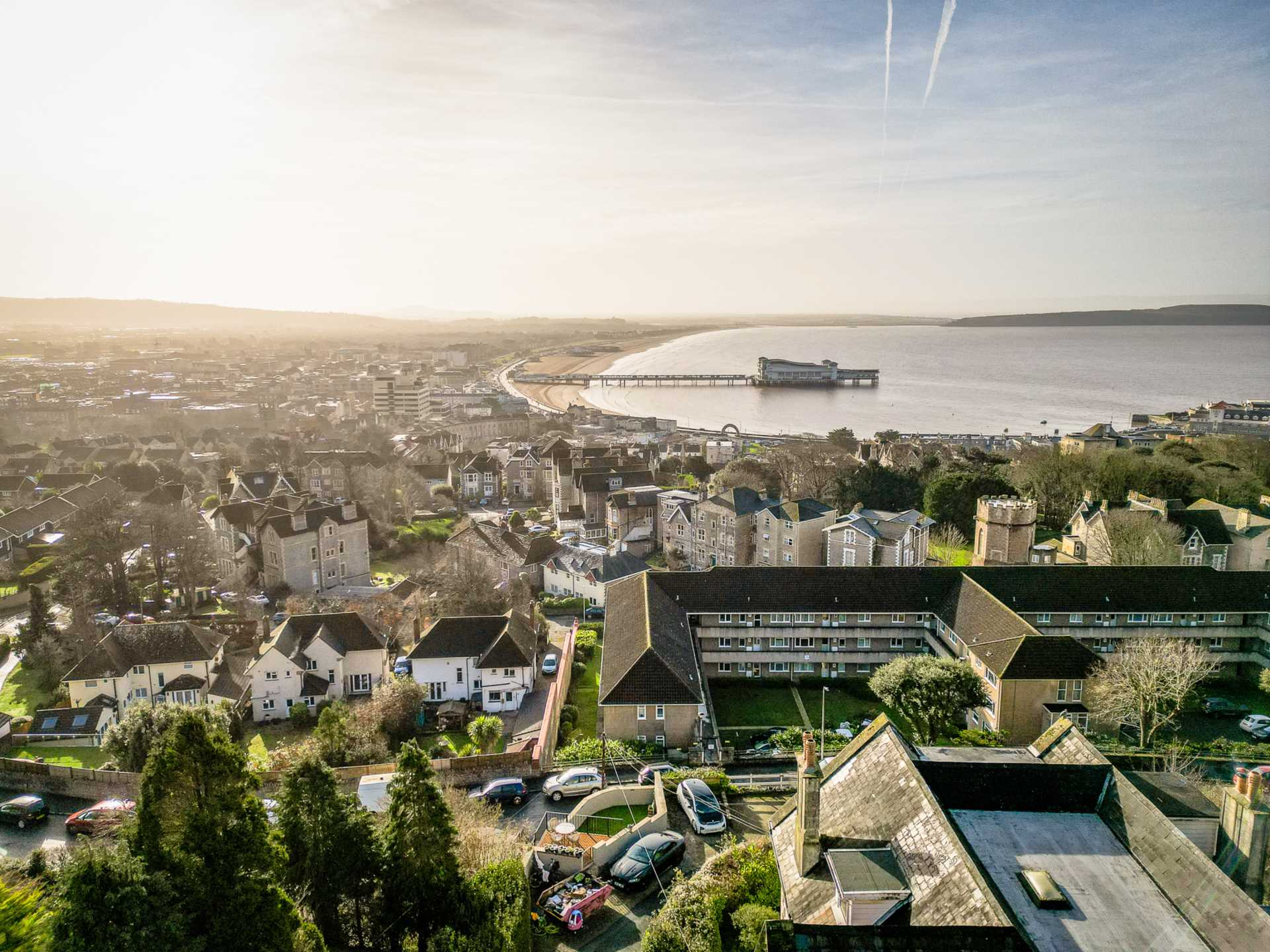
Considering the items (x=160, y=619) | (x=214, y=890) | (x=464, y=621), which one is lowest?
(x=160, y=619)

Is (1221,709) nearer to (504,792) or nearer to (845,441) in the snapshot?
(504,792)

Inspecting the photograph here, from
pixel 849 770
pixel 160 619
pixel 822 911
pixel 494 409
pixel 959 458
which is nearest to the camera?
pixel 822 911

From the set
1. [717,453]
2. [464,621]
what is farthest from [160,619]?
[717,453]

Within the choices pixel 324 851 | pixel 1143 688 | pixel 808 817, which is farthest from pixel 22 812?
pixel 1143 688

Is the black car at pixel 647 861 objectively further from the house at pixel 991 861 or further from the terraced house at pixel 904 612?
the terraced house at pixel 904 612

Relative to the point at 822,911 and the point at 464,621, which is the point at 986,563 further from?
the point at 822,911

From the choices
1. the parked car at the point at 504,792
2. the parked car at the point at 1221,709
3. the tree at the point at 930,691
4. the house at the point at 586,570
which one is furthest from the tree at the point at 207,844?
the parked car at the point at 1221,709
